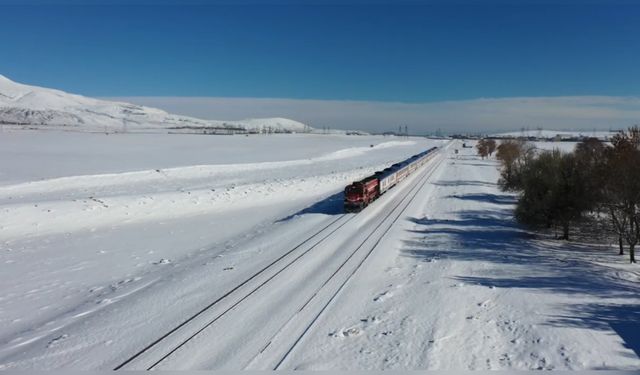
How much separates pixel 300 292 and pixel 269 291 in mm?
929

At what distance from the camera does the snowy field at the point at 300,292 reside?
10023mm

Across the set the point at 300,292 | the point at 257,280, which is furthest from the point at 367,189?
the point at 300,292

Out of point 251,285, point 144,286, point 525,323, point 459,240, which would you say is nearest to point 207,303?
point 251,285

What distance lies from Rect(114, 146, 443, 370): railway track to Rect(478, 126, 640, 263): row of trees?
869 cm

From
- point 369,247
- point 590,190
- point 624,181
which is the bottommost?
point 369,247

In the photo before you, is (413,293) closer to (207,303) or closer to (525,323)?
(525,323)

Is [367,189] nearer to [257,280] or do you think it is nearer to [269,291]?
[257,280]

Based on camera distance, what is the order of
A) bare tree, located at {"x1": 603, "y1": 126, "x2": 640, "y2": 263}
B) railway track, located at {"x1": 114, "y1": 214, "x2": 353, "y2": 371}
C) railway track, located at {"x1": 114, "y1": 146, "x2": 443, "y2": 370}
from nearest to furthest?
railway track, located at {"x1": 114, "y1": 146, "x2": 443, "y2": 370} < railway track, located at {"x1": 114, "y1": 214, "x2": 353, "y2": 371} < bare tree, located at {"x1": 603, "y1": 126, "x2": 640, "y2": 263}

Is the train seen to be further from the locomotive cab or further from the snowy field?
the snowy field

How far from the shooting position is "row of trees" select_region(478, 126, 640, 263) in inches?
721

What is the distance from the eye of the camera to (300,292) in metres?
14.0

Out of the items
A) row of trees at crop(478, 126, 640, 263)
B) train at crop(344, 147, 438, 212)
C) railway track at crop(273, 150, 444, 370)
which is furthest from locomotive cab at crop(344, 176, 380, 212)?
row of trees at crop(478, 126, 640, 263)

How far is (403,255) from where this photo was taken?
747 inches

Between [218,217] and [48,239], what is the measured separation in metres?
9.54
